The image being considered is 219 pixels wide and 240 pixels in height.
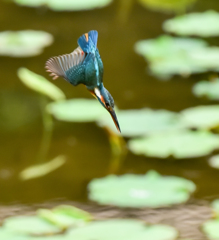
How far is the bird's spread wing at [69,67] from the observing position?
0.45 metres

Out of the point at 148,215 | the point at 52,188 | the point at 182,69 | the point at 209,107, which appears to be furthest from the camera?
the point at 182,69

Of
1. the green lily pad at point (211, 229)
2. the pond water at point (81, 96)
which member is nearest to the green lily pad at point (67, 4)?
the pond water at point (81, 96)

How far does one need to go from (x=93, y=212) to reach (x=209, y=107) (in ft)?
2.18

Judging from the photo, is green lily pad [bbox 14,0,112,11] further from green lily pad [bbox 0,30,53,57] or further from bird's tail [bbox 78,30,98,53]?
bird's tail [bbox 78,30,98,53]

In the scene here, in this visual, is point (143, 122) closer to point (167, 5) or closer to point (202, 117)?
point (202, 117)

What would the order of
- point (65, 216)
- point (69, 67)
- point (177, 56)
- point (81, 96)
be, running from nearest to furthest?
point (69, 67) → point (65, 216) → point (81, 96) → point (177, 56)

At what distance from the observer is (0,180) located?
1.60 meters

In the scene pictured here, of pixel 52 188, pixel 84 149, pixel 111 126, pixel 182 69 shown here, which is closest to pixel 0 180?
pixel 52 188

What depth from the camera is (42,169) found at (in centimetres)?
168

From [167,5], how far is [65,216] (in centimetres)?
167

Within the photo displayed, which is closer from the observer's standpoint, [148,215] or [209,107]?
[148,215]

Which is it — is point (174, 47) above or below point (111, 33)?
below

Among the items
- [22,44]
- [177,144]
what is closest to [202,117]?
[177,144]

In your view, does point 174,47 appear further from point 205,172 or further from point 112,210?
point 112,210
